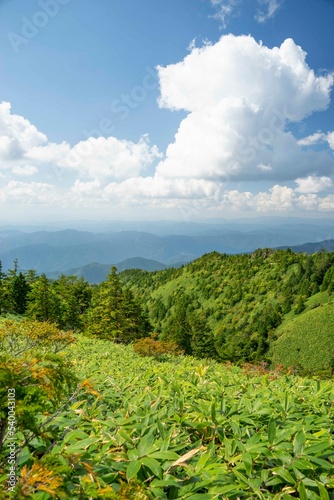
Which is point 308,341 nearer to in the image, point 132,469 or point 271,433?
point 271,433

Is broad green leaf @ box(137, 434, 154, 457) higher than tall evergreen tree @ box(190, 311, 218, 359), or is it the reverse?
broad green leaf @ box(137, 434, 154, 457)

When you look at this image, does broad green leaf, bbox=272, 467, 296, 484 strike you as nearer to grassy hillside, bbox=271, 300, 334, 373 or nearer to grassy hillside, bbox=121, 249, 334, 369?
grassy hillside, bbox=121, 249, 334, 369

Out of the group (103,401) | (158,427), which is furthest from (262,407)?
(103,401)

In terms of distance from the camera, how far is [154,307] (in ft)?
423

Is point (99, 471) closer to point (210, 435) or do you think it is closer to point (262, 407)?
point (210, 435)

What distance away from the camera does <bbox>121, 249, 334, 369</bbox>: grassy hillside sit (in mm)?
78375

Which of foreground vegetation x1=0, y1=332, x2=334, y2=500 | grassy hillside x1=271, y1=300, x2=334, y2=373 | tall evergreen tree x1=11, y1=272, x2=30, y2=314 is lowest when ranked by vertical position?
grassy hillside x1=271, y1=300, x2=334, y2=373

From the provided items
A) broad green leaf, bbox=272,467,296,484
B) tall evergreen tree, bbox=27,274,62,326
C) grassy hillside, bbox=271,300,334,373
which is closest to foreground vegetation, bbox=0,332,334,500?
broad green leaf, bbox=272,467,296,484

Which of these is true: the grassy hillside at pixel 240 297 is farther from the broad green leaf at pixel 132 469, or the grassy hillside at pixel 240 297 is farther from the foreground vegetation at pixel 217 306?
the broad green leaf at pixel 132 469

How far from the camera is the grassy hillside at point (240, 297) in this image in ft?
257

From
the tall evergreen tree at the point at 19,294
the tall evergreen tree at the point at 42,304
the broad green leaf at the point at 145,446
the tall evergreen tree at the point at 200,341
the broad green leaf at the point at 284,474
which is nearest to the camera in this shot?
the broad green leaf at the point at 284,474

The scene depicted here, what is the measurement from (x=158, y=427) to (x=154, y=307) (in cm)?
12781

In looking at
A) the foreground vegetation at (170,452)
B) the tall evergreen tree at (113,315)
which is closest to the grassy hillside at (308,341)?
the tall evergreen tree at (113,315)

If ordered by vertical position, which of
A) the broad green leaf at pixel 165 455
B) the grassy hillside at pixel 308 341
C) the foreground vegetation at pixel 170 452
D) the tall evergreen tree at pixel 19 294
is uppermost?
the broad green leaf at pixel 165 455
